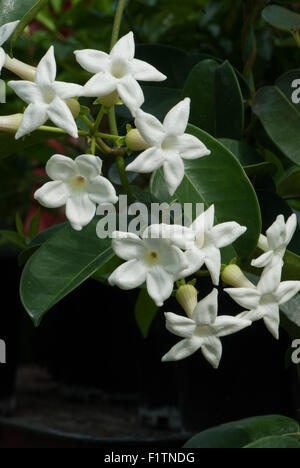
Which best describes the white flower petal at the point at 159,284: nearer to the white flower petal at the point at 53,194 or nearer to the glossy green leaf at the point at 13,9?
the white flower petal at the point at 53,194

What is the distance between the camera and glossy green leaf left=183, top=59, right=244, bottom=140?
0.61 m

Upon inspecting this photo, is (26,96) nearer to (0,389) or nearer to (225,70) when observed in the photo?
(225,70)

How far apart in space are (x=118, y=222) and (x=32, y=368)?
1100mm

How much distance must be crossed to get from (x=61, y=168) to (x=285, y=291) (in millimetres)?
171

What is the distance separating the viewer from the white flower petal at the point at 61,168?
0.45 m

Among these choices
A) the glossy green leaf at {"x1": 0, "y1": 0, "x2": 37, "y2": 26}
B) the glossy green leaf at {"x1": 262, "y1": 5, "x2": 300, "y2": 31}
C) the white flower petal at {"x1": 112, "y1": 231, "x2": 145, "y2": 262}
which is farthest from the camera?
the glossy green leaf at {"x1": 262, "y1": 5, "x2": 300, "y2": 31}

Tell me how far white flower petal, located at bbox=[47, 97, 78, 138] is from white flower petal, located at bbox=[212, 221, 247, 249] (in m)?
0.11

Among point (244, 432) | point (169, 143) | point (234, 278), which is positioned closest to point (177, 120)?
point (169, 143)

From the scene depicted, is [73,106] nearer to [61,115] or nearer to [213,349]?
[61,115]

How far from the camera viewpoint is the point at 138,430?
1.00 metres

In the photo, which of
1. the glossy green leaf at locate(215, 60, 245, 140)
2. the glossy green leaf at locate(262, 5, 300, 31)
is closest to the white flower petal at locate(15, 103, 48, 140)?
the glossy green leaf at locate(215, 60, 245, 140)

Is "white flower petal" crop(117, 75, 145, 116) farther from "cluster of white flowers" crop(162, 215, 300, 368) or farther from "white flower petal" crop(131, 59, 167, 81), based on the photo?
"cluster of white flowers" crop(162, 215, 300, 368)

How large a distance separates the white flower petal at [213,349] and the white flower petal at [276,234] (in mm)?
74

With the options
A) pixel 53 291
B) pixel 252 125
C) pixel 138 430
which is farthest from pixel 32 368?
pixel 53 291
